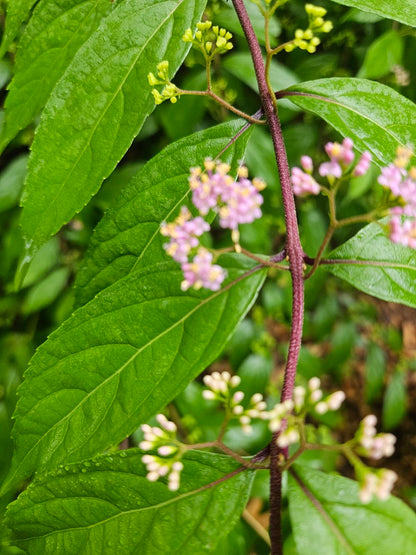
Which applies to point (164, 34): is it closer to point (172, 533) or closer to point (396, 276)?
point (396, 276)

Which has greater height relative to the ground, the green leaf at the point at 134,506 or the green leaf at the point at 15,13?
the green leaf at the point at 15,13

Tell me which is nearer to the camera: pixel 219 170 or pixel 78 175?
pixel 219 170

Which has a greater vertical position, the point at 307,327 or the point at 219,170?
the point at 219,170

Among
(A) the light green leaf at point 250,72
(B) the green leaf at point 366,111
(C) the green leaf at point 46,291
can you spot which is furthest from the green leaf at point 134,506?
(A) the light green leaf at point 250,72

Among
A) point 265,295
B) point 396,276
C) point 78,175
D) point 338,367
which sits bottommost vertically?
point 338,367

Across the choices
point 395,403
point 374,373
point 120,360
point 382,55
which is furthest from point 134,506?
point 395,403

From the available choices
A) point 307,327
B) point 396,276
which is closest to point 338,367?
point 307,327

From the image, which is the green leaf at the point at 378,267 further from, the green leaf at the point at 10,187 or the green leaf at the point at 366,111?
the green leaf at the point at 10,187
